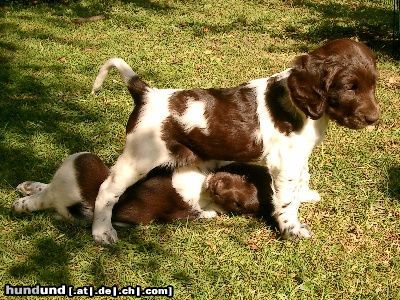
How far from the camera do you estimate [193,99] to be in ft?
13.7

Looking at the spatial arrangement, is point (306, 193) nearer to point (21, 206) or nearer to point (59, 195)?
point (59, 195)

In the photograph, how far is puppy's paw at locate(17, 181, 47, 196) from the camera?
184 inches

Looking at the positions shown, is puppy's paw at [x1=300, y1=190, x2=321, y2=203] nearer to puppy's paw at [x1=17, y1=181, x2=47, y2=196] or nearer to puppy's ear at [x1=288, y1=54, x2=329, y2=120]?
puppy's ear at [x1=288, y1=54, x2=329, y2=120]

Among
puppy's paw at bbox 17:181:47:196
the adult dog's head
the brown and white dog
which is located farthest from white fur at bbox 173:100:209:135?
puppy's paw at bbox 17:181:47:196

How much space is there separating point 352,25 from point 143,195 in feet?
22.4

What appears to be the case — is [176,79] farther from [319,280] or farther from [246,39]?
[319,280]

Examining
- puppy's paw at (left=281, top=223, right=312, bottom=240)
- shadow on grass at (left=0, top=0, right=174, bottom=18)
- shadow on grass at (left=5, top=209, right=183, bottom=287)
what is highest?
shadow on grass at (left=0, top=0, right=174, bottom=18)

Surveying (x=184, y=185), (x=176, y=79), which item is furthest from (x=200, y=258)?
(x=176, y=79)

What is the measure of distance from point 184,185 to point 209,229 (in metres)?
0.40

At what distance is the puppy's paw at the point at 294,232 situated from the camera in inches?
167

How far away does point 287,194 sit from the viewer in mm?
4203

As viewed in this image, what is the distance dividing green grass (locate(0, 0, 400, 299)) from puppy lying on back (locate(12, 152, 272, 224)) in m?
0.11

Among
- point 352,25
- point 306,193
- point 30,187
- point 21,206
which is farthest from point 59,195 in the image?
point 352,25

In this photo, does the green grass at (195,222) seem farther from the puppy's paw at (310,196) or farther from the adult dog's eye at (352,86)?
the adult dog's eye at (352,86)
